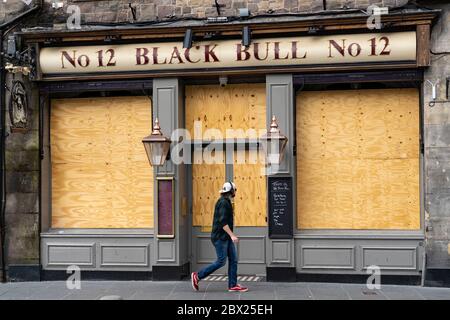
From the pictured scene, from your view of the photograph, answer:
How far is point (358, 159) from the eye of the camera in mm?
11555

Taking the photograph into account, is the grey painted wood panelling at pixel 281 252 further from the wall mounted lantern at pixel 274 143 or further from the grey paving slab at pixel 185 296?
the grey paving slab at pixel 185 296

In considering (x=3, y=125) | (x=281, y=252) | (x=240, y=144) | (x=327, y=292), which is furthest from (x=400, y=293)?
(x=3, y=125)

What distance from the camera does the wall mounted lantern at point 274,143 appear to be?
1111 cm

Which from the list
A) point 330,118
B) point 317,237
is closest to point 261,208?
point 317,237

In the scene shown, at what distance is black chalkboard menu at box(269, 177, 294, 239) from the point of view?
11.3 metres

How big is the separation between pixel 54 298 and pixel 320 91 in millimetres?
6093

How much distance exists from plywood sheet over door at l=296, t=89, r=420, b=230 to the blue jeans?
186 cm

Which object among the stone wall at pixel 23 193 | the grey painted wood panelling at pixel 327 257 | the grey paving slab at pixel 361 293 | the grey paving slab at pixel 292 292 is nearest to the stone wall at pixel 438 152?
the grey paving slab at pixel 361 293

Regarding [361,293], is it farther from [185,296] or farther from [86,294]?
[86,294]

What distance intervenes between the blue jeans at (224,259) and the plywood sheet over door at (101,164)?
7.01ft

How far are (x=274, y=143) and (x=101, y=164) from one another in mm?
3545

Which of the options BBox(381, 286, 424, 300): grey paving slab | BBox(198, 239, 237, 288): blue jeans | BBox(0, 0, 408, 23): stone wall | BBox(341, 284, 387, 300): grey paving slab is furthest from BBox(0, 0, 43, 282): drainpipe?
BBox(381, 286, 424, 300): grey paving slab

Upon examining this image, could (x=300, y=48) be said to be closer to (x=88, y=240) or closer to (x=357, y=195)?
(x=357, y=195)

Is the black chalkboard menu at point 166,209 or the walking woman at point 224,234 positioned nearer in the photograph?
the walking woman at point 224,234
